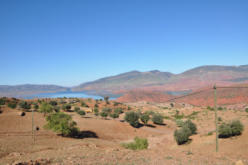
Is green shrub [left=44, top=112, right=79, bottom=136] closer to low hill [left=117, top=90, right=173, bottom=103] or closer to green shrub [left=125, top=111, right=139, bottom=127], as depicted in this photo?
green shrub [left=125, top=111, right=139, bottom=127]

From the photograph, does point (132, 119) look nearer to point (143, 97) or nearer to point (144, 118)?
point (144, 118)

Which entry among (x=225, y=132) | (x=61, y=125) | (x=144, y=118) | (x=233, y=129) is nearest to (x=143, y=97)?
(x=144, y=118)

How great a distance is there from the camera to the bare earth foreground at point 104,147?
11929mm

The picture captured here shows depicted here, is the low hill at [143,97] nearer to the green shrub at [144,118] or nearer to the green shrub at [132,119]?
the green shrub at [144,118]

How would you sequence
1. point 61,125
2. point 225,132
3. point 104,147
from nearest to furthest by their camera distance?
1. point 104,147
2. point 225,132
3. point 61,125

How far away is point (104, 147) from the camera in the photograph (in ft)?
60.2

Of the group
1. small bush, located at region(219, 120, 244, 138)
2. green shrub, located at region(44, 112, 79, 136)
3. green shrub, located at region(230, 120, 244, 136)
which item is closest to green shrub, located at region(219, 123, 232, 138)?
small bush, located at region(219, 120, 244, 138)

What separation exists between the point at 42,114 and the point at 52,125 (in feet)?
44.5

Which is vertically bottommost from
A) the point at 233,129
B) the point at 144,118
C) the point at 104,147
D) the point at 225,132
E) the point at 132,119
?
the point at 144,118

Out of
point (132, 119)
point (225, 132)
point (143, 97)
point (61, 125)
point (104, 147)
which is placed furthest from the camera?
point (143, 97)

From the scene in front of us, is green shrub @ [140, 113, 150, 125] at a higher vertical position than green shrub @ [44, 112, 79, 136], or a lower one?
lower

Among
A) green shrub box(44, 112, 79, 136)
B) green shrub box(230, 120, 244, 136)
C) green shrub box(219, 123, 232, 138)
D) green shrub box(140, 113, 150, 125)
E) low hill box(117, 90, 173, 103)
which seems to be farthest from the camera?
low hill box(117, 90, 173, 103)

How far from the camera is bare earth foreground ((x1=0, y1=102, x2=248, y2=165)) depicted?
11.9 meters

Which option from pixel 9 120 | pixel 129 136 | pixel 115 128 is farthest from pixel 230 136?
pixel 9 120
